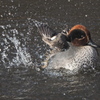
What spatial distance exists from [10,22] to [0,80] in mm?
2893

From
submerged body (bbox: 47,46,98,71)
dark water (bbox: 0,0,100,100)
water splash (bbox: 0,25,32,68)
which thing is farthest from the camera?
water splash (bbox: 0,25,32,68)

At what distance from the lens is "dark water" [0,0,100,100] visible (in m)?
5.14

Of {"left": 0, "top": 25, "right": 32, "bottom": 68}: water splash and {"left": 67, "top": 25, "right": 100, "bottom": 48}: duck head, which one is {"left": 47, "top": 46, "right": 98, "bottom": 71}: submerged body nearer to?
{"left": 67, "top": 25, "right": 100, "bottom": 48}: duck head

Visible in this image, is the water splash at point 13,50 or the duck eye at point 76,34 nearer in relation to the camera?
the duck eye at point 76,34

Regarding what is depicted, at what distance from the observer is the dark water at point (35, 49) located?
5.14m

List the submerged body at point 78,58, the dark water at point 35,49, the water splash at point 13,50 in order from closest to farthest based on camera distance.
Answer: the dark water at point 35,49, the submerged body at point 78,58, the water splash at point 13,50

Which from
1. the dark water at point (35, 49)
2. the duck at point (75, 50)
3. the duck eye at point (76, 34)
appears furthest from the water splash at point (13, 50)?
the duck eye at point (76, 34)

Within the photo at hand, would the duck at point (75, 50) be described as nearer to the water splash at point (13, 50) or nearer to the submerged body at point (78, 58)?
the submerged body at point (78, 58)

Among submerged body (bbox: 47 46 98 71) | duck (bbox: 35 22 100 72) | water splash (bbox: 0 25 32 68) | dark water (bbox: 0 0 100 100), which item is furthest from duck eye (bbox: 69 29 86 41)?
water splash (bbox: 0 25 32 68)

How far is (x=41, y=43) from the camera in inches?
282

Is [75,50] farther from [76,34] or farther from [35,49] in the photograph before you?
[35,49]

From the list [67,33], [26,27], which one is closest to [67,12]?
[26,27]

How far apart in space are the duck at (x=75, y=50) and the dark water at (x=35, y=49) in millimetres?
196

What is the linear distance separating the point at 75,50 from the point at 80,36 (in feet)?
0.76
